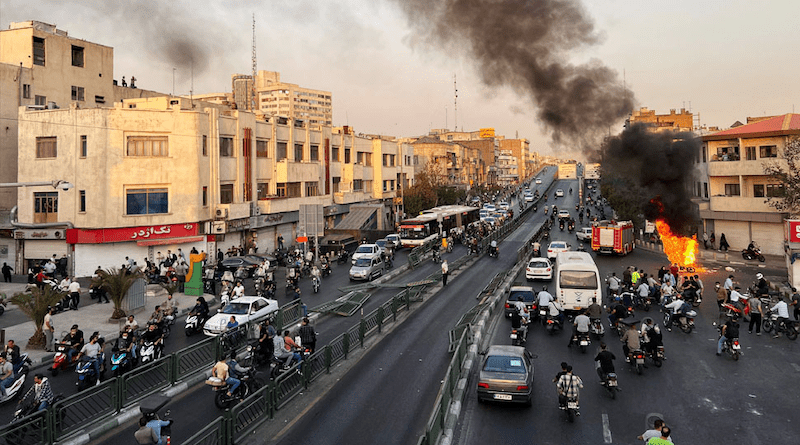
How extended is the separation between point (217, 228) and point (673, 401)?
3275 cm

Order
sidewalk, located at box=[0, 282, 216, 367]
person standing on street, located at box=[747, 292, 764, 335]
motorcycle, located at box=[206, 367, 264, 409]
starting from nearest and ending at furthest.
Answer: motorcycle, located at box=[206, 367, 264, 409] < sidewalk, located at box=[0, 282, 216, 367] < person standing on street, located at box=[747, 292, 764, 335]

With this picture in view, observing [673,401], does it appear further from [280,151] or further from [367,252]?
[280,151]

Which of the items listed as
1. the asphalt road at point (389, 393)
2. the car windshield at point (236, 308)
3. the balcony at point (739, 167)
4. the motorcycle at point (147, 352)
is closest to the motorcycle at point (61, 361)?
the motorcycle at point (147, 352)

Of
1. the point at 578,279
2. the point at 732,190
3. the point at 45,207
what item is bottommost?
the point at 578,279

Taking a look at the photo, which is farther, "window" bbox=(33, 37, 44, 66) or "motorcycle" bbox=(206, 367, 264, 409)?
"window" bbox=(33, 37, 44, 66)

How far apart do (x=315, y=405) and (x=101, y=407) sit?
16.6 feet

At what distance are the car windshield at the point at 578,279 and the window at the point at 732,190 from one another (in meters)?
34.3

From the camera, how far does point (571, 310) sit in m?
22.7

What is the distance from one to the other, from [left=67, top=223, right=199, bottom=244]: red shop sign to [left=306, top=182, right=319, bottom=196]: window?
1690 centimetres

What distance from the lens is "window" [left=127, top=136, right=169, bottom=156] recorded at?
3606 centimetres

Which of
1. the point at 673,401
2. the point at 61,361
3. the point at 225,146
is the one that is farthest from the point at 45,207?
the point at 673,401

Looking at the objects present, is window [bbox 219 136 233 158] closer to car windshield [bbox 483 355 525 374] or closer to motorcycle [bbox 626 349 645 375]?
car windshield [bbox 483 355 525 374]

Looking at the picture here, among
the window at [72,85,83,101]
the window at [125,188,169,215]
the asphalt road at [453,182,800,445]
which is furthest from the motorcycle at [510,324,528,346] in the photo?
the window at [72,85,83,101]

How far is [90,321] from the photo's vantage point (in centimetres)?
2300
